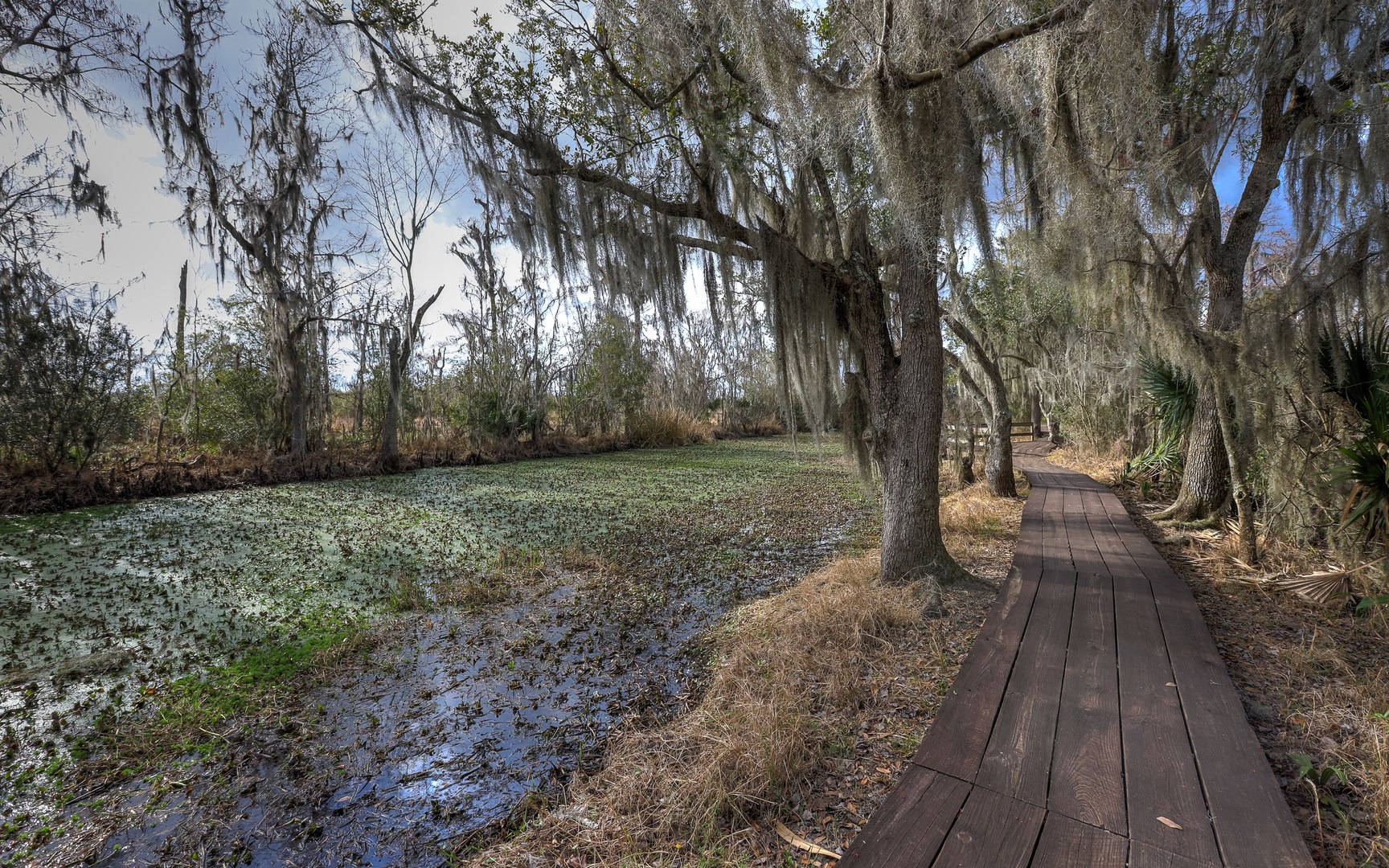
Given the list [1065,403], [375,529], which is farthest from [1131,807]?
[1065,403]

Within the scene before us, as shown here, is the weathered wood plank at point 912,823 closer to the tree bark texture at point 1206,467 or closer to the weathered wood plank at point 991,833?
the weathered wood plank at point 991,833

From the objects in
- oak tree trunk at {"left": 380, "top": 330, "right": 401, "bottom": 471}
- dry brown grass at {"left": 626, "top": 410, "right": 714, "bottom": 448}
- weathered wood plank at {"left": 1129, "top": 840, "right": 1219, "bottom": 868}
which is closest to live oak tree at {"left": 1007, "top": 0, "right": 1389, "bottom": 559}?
weathered wood plank at {"left": 1129, "top": 840, "right": 1219, "bottom": 868}

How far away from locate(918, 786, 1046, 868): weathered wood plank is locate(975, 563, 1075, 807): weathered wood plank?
61mm

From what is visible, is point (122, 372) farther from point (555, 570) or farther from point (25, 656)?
point (555, 570)

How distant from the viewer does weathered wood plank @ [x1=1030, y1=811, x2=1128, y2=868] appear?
4.43 feet

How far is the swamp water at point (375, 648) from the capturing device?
2020 mm

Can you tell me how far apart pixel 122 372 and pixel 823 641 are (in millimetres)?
11956

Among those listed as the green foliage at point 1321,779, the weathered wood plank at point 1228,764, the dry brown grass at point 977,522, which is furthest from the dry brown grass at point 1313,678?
the dry brown grass at point 977,522

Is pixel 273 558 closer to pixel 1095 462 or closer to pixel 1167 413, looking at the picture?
pixel 1167 413

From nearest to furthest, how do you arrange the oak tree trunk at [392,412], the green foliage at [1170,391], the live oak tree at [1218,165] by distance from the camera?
the live oak tree at [1218,165]
the green foliage at [1170,391]
the oak tree trunk at [392,412]

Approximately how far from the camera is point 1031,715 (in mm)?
2016

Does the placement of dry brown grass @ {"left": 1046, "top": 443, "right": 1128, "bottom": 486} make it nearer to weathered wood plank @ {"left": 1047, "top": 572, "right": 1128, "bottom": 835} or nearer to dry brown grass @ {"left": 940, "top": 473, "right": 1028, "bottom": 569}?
dry brown grass @ {"left": 940, "top": 473, "right": 1028, "bottom": 569}

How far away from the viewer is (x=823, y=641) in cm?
298

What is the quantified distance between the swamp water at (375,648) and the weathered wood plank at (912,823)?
134 cm
